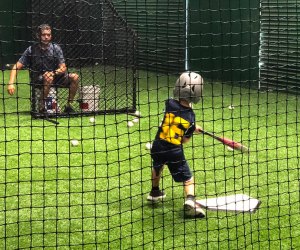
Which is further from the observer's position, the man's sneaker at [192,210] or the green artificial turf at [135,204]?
the man's sneaker at [192,210]

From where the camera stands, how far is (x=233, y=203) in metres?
4.48

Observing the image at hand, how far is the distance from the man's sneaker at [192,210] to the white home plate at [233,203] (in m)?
0.13

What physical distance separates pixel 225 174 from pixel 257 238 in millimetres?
1260

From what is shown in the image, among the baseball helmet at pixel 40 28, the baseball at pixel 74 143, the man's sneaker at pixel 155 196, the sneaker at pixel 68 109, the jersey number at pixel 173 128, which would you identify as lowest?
the man's sneaker at pixel 155 196

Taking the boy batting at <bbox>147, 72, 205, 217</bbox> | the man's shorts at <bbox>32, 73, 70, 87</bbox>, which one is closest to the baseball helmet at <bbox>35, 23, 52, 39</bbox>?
the man's shorts at <bbox>32, 73, 70, 87</bbox>

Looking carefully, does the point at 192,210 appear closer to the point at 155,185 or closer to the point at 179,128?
the point at 155,185

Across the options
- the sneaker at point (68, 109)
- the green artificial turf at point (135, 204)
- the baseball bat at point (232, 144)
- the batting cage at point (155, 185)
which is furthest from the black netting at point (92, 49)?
the baseball bat at point (232, 144)

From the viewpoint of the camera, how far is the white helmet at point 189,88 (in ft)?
14.3

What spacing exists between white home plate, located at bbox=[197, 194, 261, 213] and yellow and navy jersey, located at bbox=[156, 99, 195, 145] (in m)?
0.49

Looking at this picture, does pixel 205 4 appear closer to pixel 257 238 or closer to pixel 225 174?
pixel 225 174

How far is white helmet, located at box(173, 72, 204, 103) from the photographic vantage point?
4.36 metres

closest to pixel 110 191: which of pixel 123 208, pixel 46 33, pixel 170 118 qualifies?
pixel 123 208

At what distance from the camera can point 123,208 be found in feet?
14.7

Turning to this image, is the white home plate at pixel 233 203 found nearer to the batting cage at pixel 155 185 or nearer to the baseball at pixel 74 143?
the batting cage at pixel 155 185
